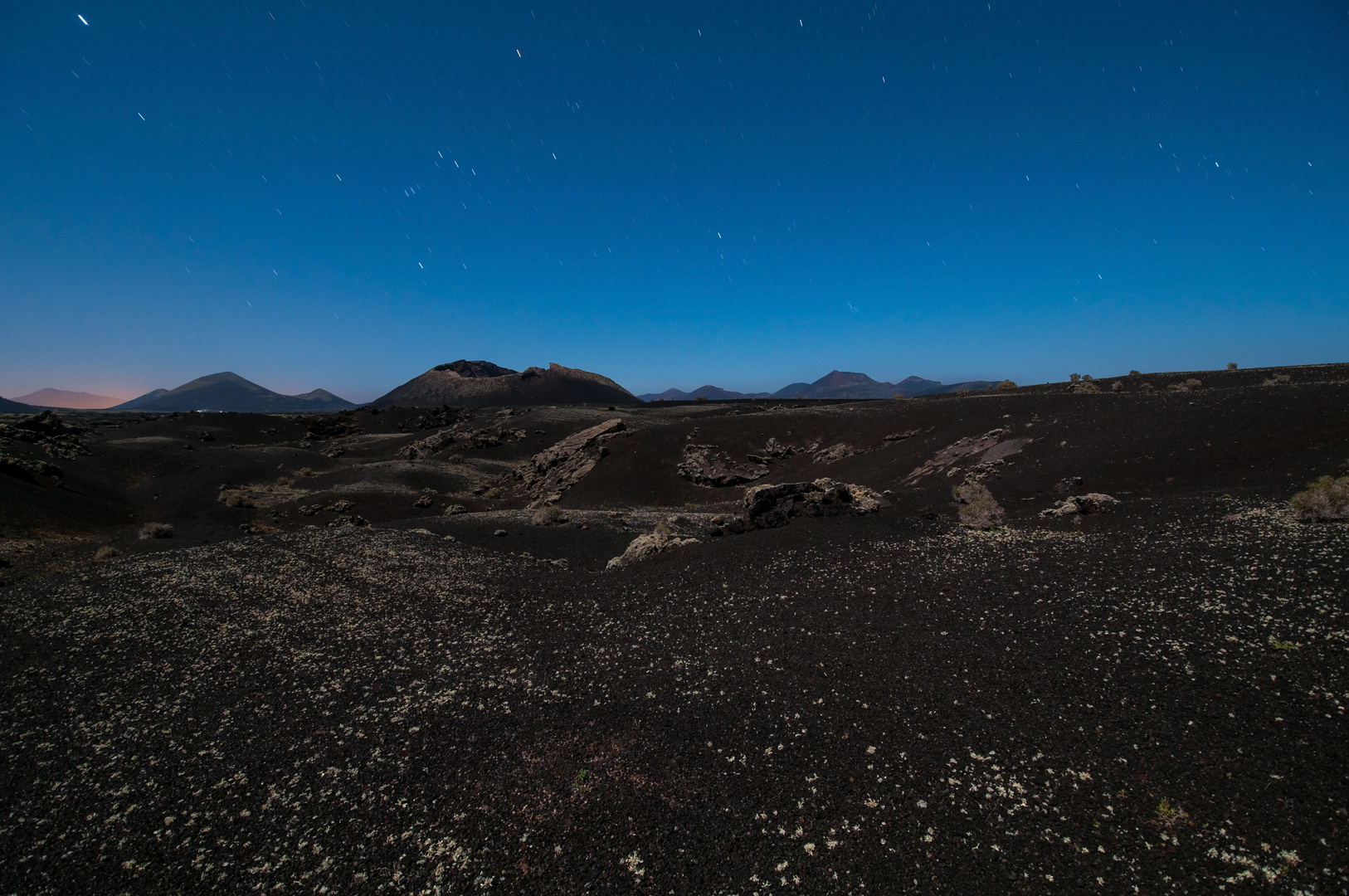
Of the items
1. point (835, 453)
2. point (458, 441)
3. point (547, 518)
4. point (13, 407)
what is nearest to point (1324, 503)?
point (547, 518)

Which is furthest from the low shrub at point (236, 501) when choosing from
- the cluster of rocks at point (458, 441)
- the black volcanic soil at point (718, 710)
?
the cluster of rocks at point (458, 441)

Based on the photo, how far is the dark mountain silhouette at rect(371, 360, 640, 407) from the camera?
130 metres

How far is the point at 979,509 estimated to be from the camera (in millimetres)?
14391

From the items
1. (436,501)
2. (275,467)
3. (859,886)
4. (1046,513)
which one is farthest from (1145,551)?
(275,467)

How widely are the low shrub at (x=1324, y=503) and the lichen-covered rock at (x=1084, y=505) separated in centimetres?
302

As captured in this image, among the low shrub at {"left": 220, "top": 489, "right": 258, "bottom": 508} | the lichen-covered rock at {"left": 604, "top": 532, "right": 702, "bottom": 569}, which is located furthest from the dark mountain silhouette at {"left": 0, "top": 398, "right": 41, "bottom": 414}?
the lichen-covered rock at {"left": 604, "top": 532, "right": 702, "bottom": 569}

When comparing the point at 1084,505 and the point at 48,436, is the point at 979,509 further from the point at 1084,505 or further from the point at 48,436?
the point at 48,436

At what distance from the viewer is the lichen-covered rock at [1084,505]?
42.4 feet

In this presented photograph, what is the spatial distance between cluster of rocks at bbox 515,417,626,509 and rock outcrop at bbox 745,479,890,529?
66.1 feet

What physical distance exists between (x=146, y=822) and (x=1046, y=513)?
17.7m

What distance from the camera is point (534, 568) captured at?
14.4 meters

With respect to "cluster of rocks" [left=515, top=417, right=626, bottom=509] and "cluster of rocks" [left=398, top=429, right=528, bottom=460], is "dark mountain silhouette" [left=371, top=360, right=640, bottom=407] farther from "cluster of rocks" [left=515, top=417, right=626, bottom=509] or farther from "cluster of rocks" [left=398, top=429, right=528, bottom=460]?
"cluster of rocks" [left=515, top=417, right=626, bottom=509]

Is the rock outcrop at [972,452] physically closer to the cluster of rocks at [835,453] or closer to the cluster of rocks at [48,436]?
the cluster of rocks at [835,453]

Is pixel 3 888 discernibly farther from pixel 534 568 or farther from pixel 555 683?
pixel 534 568
